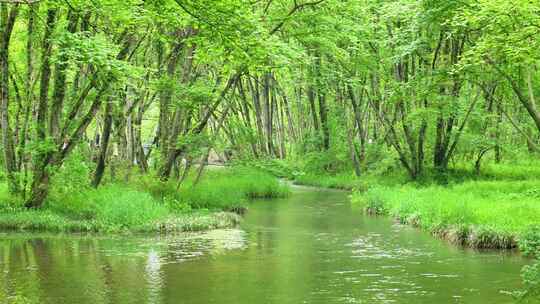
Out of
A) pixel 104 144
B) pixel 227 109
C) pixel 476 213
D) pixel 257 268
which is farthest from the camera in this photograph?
pixel 227 109

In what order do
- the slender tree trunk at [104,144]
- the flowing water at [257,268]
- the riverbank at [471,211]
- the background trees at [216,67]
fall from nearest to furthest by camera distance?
the flowing water at [257,268], the background trees at [216,67], the riverbank at [471,211], the slender tree trunk at [104,144]

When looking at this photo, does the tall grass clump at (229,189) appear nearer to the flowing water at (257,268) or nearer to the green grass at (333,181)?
the green grass at (333,181)

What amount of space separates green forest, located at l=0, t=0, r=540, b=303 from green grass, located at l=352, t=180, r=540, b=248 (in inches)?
2.3

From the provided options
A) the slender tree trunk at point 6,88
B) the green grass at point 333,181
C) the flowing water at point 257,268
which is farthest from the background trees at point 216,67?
the flowing water at point 257,268

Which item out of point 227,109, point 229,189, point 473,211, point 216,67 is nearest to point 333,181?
point 229,189

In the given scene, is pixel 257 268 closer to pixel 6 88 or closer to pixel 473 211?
pixel 473 211

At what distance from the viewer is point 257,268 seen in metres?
15.3

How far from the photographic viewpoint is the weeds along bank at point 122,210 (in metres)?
21.3

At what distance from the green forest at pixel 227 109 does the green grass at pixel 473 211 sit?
0.06 m

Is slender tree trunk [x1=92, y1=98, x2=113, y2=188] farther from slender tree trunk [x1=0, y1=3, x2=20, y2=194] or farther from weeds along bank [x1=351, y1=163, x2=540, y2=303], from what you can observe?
weeds along bank [x1=351, y1=163, x2=540, y2=303]

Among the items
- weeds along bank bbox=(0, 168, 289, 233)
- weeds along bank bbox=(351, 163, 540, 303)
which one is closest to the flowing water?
weeds along bank bbox=(351, 163, 540, 303)

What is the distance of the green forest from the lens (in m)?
15.7

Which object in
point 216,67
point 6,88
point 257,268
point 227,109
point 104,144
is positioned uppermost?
point 216,67

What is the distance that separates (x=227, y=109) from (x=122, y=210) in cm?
826
